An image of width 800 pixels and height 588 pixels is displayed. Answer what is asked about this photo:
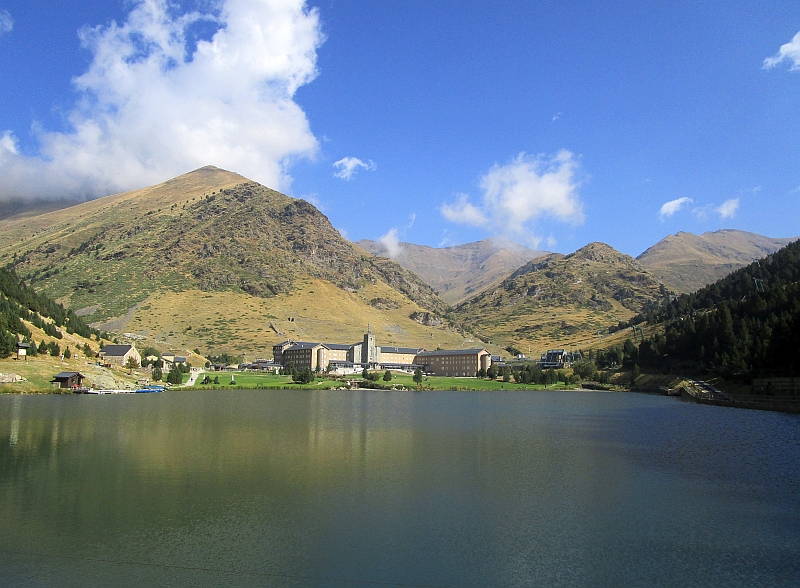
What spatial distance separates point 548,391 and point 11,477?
308 feet

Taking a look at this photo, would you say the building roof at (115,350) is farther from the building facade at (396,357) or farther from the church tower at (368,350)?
the building facade at (396,357)

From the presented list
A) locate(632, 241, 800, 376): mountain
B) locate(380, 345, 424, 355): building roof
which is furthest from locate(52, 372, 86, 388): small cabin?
locate(380, 345, 424, 355): building roof

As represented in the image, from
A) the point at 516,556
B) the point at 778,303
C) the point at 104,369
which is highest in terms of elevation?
the point at 778,303

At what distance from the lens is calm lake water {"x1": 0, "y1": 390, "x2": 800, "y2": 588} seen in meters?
16.8

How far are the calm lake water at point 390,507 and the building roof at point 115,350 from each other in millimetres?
61179

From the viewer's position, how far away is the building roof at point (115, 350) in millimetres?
101750

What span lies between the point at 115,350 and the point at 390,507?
312ft

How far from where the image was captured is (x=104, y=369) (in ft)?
290

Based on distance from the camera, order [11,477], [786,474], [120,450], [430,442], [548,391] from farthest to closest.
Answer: [548,391] → [430,442] → [120,450] → [786,474] → [11,477]

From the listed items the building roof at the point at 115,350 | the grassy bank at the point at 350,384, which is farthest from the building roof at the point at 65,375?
the building roof at the point at 115,350

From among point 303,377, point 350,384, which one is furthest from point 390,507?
point 350,384

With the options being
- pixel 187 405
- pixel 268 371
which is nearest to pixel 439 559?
pixel 187 405

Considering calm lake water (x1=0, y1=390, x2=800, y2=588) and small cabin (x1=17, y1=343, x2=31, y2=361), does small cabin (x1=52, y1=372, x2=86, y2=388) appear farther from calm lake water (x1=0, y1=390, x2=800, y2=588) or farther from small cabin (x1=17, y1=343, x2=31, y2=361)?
calm lake water (x1=0, y1=390, x2=800, y2=588)

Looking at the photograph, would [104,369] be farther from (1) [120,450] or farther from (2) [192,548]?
(2) [192,548]
